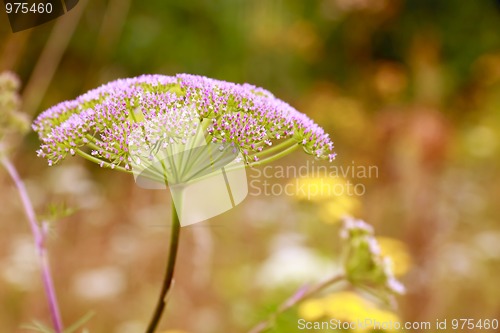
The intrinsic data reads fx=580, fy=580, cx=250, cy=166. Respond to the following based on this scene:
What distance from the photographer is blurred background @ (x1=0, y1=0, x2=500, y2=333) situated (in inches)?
81.7

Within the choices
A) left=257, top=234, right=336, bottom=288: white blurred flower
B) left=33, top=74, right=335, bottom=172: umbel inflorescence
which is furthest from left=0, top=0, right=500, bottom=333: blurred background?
left=33, top=74, right=335, bottom=172: umbel inflorescence

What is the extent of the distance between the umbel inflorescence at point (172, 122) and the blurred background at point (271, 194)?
151mm

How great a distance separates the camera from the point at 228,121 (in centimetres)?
73

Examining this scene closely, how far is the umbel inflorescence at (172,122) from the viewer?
707 mm

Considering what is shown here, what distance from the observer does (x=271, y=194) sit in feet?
10.7

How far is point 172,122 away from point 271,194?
2.58 metres

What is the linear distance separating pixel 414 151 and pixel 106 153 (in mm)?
2237

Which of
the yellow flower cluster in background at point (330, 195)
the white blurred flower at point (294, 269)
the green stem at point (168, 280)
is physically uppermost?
the yellow flower cluster in background at point (330, 195)

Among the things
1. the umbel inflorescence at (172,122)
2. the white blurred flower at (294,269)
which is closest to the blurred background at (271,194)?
the white blurred flower at (294,269)

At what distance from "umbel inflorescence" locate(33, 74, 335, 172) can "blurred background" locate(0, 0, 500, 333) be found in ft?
0.50

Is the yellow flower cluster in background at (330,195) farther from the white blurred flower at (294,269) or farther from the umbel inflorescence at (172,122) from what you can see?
the umbel inflorescence at (172,122)

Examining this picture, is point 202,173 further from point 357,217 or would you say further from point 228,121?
point 357,217

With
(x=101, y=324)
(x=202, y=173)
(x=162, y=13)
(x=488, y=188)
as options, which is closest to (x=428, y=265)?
(x=101, y=324)

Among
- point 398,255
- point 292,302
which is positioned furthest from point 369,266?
point 398,255
